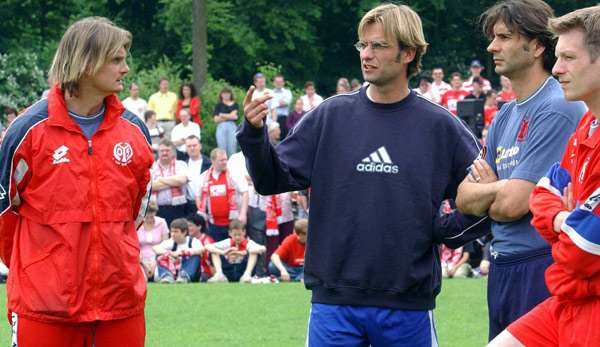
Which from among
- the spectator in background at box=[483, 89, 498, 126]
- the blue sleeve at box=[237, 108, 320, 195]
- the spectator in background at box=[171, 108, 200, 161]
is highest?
the blue sleeve at box=[237, 108, 320, 195]

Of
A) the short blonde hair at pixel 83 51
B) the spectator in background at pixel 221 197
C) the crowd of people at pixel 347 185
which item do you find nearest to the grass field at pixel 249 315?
the spectator in background at pixel 221 197

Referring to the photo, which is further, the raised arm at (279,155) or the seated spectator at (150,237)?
the seated spectator at (150,237)

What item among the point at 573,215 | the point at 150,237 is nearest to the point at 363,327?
the point at 573,215

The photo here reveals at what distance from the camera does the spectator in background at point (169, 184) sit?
60.2 feet

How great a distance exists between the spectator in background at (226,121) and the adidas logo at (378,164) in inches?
703

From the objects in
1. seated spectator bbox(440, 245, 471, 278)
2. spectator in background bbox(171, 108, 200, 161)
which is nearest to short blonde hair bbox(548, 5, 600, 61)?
seated spectator bbox(440, 245, 471, 278)

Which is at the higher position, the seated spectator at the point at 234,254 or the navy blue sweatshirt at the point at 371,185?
the navy blue sweatshirt at the point at 371,185

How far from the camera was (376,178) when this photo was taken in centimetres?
597

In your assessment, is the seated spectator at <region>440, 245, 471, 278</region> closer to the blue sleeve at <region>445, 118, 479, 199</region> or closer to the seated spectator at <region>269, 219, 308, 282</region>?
the seated spectator at <region>269, 219, 308, 282</region>

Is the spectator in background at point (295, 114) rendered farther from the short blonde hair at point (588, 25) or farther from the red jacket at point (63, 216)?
the short blonde hair at point (588, 25)

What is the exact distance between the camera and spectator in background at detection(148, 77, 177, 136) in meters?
24.8

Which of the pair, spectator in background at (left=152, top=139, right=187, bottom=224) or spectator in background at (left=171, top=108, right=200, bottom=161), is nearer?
spectator in background at (left=152, top=139, right=187, bottom=224)

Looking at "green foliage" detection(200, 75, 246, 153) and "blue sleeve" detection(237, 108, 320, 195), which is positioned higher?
"blue sleeve" detection(237, 108, 320, 195)

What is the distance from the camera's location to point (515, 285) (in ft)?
19.9
